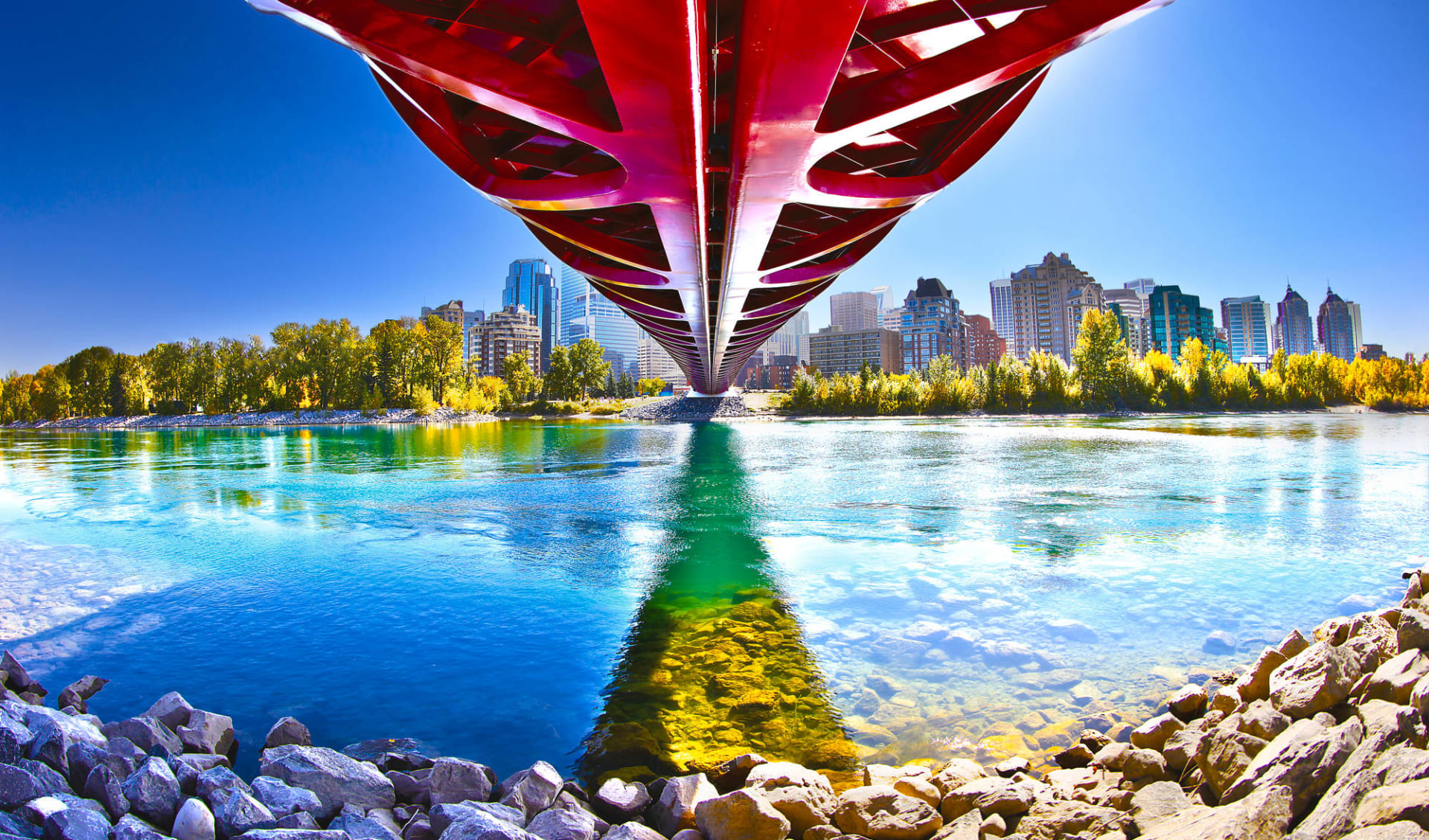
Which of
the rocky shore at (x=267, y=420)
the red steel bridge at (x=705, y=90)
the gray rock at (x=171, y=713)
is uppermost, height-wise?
the red steel bridge at (x=705, y=90)

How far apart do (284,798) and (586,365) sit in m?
99.1

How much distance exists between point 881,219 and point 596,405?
85.5 meters

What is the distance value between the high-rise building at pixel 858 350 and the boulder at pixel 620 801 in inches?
6279

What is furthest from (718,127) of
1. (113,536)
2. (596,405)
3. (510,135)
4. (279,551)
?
(596,405)

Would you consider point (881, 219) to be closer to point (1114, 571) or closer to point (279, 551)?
point (1114, 571)

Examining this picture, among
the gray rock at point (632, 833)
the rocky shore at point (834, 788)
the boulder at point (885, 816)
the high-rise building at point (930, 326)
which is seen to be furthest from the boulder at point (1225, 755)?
the high-rise building at point (930, 326)

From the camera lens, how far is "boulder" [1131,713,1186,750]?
3787 mm

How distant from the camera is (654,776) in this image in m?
4.07

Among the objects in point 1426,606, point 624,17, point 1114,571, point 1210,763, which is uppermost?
point 624,17

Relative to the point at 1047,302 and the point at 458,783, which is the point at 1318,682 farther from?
the point at 1047,302

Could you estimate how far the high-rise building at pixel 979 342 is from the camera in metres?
170

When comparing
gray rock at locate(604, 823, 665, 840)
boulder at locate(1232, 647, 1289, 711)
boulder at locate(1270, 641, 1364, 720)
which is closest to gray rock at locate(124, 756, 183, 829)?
gray rock at locate(604, 823, 665, 840)

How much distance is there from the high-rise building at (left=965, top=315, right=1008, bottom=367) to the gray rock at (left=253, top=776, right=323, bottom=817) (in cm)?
17899

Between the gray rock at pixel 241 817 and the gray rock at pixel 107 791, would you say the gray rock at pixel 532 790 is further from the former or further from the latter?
the gray rock at pixel 107 791
